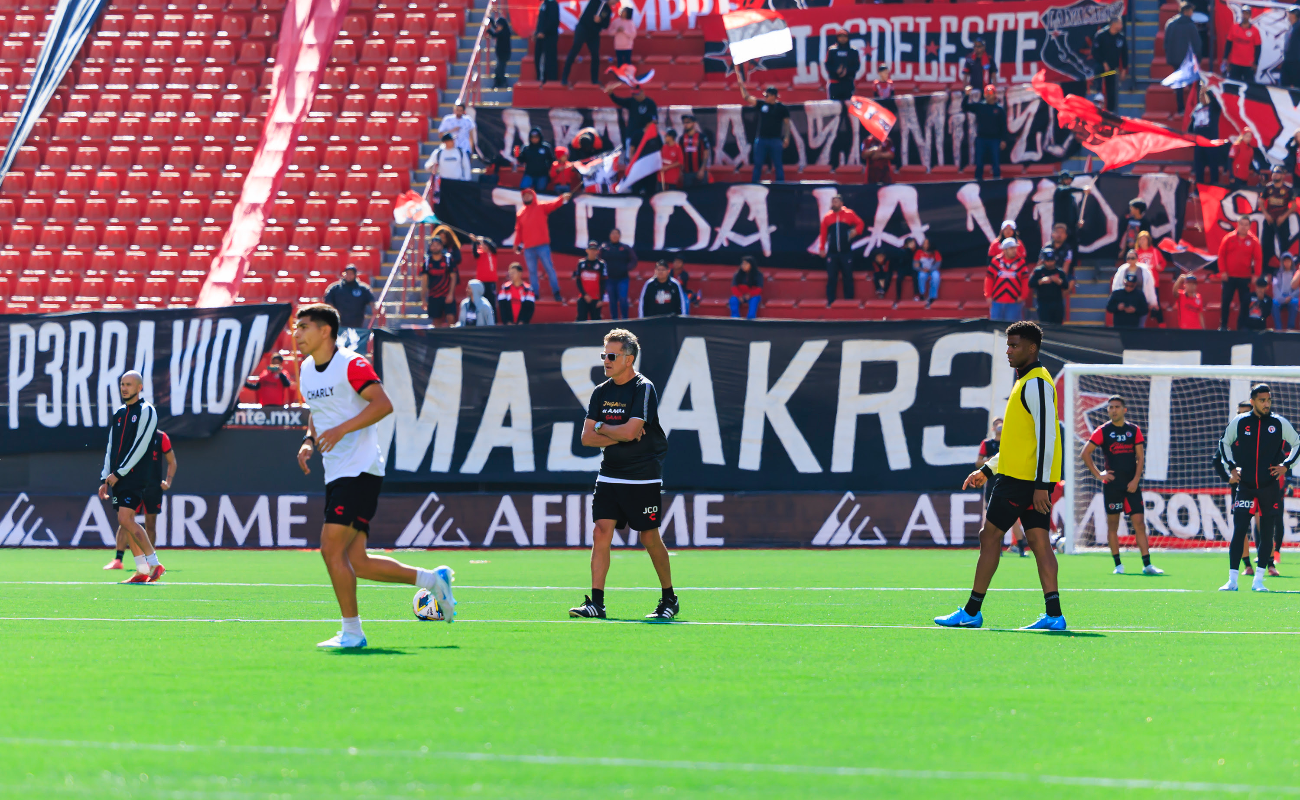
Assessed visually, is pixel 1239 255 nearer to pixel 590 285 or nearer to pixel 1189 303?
pixel 1189 303

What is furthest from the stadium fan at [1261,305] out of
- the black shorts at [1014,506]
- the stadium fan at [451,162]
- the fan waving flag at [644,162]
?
the black shorts at [1014,506]

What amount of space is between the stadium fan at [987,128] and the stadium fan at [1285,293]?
523cm

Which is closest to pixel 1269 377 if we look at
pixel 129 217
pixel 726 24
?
pixel 726 24

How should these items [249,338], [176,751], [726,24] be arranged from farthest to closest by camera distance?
[726,24]
[249,338]
[176,751]

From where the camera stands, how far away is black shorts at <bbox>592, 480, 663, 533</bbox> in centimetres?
1104

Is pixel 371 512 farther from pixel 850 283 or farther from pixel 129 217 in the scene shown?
pixel 129 217

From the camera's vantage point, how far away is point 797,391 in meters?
23.2

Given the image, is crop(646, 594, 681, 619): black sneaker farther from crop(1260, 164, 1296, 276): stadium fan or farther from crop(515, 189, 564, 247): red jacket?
crop(1260, 164, 1296, 276): stadium fan

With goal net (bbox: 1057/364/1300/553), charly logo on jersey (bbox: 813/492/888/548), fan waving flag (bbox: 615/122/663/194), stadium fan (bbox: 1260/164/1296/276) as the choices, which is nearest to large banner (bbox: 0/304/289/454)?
fan waving flag (bbox: 615/122/663/194)

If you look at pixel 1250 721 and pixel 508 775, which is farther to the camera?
pixel 1250 721

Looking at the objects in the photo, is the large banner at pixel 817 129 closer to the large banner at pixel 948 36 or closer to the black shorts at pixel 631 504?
the large banner at pixel 948 36

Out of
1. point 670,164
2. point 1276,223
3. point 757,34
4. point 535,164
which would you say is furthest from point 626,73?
point 1276,223

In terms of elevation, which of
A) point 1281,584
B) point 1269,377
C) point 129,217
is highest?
point 129,217

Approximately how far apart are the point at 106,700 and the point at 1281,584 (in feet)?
42.0
